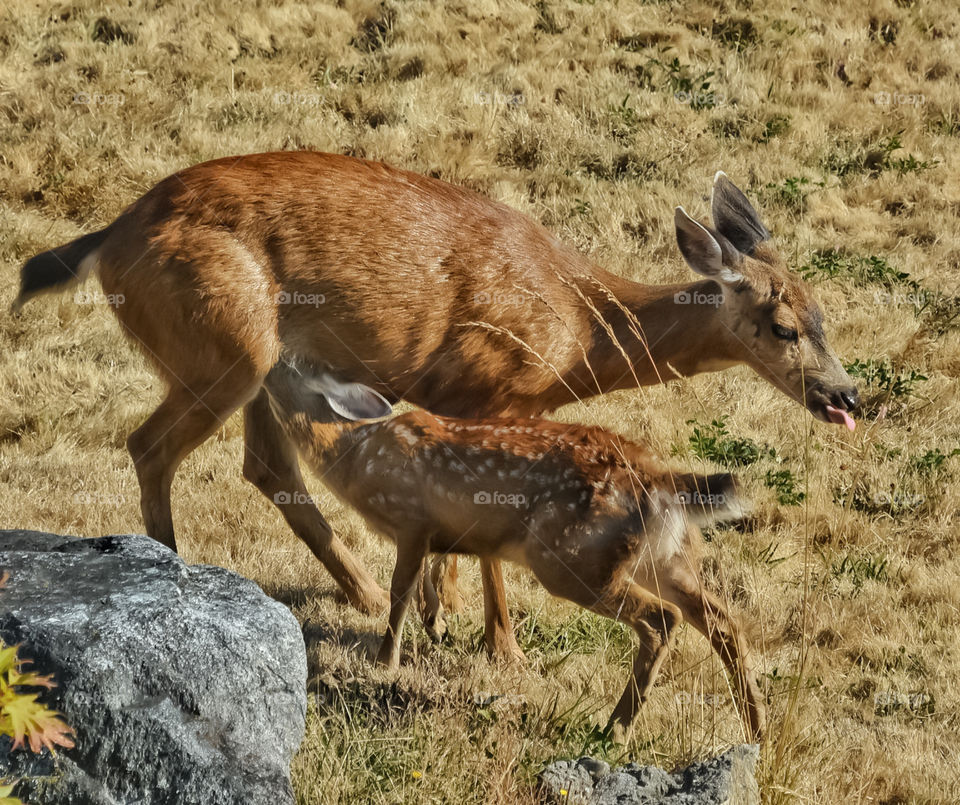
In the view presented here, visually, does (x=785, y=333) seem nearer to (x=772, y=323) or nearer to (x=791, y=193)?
(x=772, y=323)

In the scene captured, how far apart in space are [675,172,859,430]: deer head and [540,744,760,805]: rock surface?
2.97m

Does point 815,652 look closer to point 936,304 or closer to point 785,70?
point 936,304

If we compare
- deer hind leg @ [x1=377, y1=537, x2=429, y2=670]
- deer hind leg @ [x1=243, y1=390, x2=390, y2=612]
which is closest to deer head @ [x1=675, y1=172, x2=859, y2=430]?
deer hind leg @ [x1=377, y1=537, x2=429, y2=670]

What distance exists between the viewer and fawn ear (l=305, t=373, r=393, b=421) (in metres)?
6.25

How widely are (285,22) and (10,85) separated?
3156 mm

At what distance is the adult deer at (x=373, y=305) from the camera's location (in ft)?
21.6

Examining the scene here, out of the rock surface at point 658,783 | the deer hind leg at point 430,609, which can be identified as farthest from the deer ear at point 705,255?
the rock surface at point 658,783

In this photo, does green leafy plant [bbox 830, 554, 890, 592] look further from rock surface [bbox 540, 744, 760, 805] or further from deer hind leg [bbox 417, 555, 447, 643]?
rock surface [bbox 540, 744, 760, 805]

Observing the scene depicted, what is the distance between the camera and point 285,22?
14.4m

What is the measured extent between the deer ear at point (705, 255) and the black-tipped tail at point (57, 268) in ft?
10.5

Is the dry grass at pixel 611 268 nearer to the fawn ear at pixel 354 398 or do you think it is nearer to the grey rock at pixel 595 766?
the grey rock at pixel 595 766

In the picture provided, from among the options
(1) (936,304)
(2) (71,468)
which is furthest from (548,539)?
(1) (936,304)

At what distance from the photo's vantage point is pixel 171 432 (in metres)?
6.79

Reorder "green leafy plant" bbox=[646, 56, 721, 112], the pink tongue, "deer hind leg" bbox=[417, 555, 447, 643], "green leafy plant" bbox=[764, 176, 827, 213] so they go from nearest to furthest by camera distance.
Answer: "deer hind leg" bbox=[417, 555, 447, 643]
the pink tongue
"green leafy plant" bbox=[764, 176, 827, 213]
"green leafy plant" bbox=[646, 56, 721, 112]
